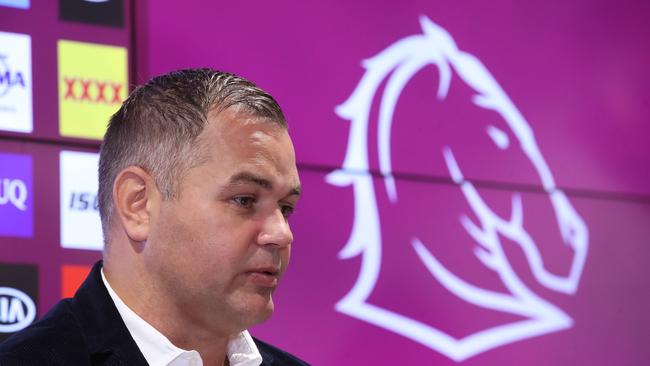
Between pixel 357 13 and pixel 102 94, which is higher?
pixel 357 13

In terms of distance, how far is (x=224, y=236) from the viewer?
62.6 inches

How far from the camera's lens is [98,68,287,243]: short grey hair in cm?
164

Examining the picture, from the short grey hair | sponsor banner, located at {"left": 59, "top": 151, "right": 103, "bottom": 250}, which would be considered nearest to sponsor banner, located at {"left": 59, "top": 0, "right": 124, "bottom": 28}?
sponsor banner, located at {"left": 59, "top": 151, "right": 103, "bottom": 250}

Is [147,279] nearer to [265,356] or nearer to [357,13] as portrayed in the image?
[265,356]

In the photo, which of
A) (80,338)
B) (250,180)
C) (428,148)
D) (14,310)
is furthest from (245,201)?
(428,148)

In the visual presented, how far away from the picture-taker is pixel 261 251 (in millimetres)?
1606

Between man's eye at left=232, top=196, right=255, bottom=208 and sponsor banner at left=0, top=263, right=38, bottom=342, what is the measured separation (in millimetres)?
996

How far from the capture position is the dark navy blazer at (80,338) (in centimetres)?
150

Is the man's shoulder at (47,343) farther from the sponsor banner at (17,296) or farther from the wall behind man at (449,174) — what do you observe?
the wall behind man at (449,174)

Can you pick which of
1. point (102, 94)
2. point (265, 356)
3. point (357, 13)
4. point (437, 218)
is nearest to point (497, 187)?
point (437, 218)

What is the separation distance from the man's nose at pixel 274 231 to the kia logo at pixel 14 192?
Answer: 3.40ft

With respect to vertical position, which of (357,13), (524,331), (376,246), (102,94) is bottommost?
(524,331)

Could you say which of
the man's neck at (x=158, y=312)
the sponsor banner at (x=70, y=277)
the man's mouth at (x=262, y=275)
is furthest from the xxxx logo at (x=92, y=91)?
the man's mouth at (x=262, y=275)

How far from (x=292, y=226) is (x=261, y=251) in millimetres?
1192
